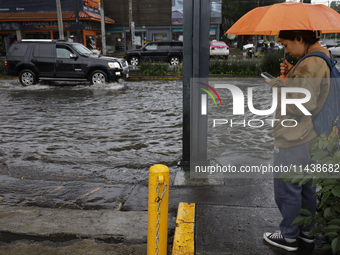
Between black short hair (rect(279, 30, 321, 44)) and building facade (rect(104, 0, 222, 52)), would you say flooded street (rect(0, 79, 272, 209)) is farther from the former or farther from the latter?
building facade (rect(104, 0, 222, 52))

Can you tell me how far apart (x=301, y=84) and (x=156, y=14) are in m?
38.2

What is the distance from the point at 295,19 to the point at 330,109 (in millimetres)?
737

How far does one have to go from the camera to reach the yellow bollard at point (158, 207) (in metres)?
2.54

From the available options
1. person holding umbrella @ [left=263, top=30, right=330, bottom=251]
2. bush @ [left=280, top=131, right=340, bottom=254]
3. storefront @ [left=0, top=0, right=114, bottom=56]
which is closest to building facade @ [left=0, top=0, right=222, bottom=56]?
storefront @ [left=0, top=0, right=114, bottom=56]

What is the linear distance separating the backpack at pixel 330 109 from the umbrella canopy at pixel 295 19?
0.79 feet

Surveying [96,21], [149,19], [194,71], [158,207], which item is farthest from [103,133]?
[149,19]

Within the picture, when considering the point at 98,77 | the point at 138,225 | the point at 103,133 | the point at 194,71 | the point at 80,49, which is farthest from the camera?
the point at 80,49

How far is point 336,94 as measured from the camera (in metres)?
2.58

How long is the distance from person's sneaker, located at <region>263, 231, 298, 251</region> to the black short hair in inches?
66.0

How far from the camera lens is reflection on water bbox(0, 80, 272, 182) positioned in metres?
5.60

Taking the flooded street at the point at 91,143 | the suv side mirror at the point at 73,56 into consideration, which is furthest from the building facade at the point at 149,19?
the flooded street at the point at 91,143

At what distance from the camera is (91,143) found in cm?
663

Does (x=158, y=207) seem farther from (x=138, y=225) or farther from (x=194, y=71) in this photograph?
(x=194, y=71)

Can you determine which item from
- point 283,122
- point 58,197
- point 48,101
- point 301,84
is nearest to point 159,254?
point 283,122
